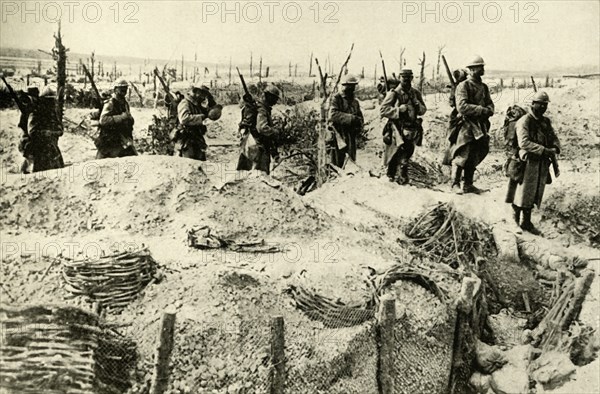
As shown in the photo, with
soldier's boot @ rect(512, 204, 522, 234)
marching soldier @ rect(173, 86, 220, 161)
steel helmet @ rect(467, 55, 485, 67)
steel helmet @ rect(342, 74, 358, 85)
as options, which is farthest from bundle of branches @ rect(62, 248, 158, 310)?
steel helmet @ rect(467, 55, 485, 67)

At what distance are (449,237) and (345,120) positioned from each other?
239cm

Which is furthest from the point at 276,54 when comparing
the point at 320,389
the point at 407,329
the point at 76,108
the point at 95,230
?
the point at 76,108

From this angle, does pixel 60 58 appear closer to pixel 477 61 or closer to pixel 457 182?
pixel 477 61

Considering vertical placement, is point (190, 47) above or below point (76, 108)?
above

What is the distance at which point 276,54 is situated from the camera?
366 inches

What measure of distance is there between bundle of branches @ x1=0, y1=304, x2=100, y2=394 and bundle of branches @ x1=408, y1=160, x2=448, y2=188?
5599 millimetres

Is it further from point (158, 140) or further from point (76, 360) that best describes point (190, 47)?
point (76, 360)

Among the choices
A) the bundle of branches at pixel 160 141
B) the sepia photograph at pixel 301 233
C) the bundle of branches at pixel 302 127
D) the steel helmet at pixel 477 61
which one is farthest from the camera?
the bundle of branches at pixel 302 127

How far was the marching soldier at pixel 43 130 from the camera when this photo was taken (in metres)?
7.80

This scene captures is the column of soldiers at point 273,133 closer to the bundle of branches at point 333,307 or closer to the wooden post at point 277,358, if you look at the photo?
the bundle of branches at point 333,307

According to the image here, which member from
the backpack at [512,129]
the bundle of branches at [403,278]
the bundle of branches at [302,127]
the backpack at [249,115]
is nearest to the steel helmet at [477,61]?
the backpack at [512,129]

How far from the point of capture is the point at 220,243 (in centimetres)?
597

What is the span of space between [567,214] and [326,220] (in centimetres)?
341

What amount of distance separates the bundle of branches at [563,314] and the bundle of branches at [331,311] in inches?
77.8
